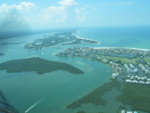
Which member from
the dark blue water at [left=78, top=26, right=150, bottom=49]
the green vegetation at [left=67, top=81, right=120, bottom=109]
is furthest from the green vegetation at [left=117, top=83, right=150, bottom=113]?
the dark blue water at [left=78, top=26, right=150, bottom=49]

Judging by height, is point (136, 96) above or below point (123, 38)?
above

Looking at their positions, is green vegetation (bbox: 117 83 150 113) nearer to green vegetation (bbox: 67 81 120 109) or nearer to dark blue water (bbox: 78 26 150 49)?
green vegetation (bbox: 67 81 120 109)

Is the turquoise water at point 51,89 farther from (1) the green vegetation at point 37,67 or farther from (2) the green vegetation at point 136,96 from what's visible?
(1) the green vegetation at point 37,67

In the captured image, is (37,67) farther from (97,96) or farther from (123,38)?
(123,38)

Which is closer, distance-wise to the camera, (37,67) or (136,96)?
(136,96)

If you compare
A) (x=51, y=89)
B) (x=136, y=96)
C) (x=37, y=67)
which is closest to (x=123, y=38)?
(x=37, y=67)

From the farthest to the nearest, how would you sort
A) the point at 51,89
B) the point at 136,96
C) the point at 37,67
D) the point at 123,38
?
the point at 123,38
the point at 37,67
the point at 51,89
the point at 136,96

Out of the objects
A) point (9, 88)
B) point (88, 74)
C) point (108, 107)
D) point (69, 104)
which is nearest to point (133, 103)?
point (108, 107)

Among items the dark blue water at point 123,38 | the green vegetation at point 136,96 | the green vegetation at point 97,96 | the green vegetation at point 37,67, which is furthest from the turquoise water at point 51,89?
the dark blue water at point 123,38

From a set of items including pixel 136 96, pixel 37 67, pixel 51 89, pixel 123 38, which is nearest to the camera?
pixel 136 96
